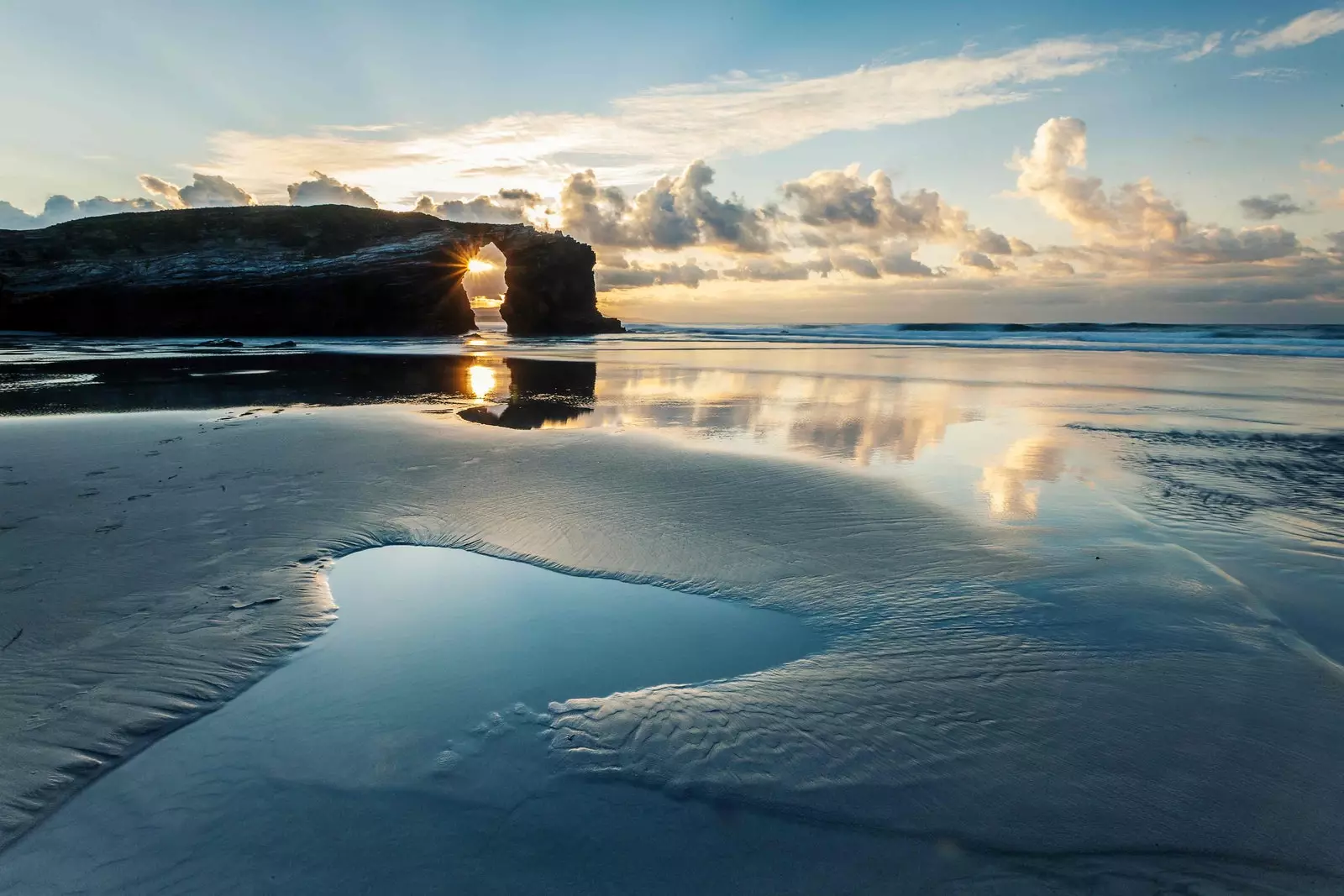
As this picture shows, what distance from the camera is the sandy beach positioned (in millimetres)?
2100

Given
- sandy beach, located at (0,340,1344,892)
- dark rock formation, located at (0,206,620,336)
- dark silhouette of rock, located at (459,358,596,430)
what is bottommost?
sandy beach, located at (0,340,1344,892)

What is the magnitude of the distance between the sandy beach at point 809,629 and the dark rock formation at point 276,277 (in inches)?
1834

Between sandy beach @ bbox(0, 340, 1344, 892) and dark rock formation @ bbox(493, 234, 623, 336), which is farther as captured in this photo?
dark rock formation @ bbox(493, 234, 623, 336)

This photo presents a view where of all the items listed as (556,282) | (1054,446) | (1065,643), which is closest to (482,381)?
(1054,446)

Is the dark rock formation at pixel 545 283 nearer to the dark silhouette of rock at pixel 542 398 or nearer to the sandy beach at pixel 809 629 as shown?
the dark silhouette of rock at pixel 542 398

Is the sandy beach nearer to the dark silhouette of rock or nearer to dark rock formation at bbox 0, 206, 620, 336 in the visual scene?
the dark silhouette of rock

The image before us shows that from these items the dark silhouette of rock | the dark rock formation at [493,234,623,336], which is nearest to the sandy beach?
the dark silhouette of rock

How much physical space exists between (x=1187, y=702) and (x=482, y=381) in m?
15.3

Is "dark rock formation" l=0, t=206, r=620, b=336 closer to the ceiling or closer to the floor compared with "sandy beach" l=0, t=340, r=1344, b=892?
closer to the ceiling

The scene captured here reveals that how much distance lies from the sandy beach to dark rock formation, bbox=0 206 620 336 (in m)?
46.6

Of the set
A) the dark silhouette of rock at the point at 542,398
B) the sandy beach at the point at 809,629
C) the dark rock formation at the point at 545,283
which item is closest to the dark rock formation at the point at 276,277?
the dark rock formation at the point at 545,283

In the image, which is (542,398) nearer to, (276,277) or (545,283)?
(276,277)

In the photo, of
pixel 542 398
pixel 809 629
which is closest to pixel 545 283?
pixel 542 398

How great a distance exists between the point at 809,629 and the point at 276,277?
57892 millimetres
